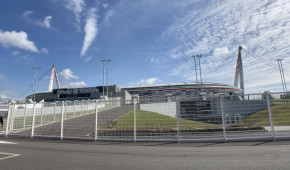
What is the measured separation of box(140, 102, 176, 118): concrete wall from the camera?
7.05m

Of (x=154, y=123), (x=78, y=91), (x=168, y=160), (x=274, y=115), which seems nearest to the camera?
(x=168, y=160)

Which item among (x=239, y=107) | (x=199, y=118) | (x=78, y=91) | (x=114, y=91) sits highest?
(x=78, y=91)

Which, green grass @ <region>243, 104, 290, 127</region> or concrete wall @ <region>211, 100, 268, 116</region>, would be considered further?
concrete wall @ <region>211, 100, 268, 116</region>

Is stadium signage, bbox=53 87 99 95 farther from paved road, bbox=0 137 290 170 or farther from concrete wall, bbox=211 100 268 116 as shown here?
paved road, bbox=0 137 290 170

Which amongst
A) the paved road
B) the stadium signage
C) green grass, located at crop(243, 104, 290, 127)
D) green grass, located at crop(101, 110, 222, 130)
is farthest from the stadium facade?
the paved road

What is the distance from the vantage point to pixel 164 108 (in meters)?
7.14

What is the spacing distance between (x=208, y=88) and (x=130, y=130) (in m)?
73.1

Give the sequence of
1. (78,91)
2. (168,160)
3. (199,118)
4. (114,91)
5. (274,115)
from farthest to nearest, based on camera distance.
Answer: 1. (78,91)
2. (114,91)
3. (274,115)
4. (199,118)
5. (168,160)

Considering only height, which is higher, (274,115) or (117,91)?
(117,91)

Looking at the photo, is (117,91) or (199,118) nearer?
(199,118)

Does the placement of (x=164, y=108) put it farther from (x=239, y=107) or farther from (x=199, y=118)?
(x=239, y=107)

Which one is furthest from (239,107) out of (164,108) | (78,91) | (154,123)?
(78,91)

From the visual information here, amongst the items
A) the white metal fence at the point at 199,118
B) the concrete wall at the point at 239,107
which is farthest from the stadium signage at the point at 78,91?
the concrete wall at the point at 239,107

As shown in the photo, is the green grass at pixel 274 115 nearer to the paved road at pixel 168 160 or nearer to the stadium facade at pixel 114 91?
the paved road at pixel 168 160
